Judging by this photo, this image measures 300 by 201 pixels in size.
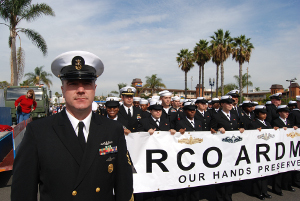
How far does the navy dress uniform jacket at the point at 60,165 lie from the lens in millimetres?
1432

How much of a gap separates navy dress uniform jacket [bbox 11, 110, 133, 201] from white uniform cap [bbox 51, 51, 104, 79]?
0.31 meters

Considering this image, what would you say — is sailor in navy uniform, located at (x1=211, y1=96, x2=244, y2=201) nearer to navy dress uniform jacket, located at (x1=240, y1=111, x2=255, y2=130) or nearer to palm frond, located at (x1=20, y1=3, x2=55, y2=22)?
navy dress uniform jacket, located at (x1=240, y1=111, x2=255, y2=130)

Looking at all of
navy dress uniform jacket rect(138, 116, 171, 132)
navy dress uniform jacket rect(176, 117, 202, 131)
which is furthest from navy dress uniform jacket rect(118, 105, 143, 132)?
navy dress uniform jacket rect(176, 117, 202, 131)

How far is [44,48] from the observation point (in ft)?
55.1

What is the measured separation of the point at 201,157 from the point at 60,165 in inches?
131

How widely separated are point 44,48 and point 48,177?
1766 centimetres

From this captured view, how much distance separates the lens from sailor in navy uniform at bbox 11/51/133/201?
145 centimetres

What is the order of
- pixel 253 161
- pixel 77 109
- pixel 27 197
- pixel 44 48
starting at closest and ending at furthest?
pixel 27 197, pixel 77 109, pixel 253 161, pixel 44 48

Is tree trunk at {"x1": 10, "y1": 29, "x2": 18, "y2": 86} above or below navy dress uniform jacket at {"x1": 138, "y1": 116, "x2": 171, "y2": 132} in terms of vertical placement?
above

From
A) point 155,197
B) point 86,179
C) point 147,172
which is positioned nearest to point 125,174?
point 86,179

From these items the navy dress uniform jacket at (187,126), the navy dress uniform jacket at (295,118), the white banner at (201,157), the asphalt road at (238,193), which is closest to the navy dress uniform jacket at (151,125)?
the navy dress uniform jacket at (187,126)

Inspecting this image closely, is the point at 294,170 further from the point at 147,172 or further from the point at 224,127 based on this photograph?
the point at 147,172

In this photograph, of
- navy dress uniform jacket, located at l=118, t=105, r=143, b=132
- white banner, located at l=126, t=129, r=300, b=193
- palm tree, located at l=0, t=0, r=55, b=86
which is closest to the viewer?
white banner, located at l=126, t=129, r=300, b=193

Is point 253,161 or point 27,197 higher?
Result: point 27,197
